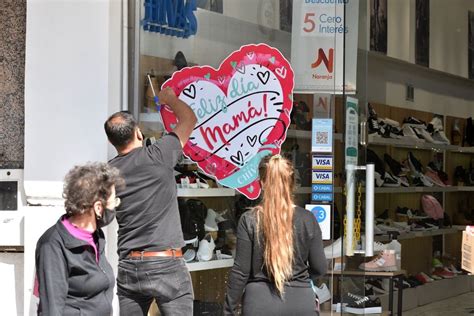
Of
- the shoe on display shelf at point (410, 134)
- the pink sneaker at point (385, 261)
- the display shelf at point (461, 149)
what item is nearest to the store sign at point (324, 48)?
the pink sneaker at point (385, 261)

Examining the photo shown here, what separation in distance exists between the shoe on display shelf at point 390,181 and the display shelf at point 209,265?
3.67 metres

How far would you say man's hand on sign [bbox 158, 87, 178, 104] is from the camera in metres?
6.10

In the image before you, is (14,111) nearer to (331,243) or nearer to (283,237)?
(331,243)

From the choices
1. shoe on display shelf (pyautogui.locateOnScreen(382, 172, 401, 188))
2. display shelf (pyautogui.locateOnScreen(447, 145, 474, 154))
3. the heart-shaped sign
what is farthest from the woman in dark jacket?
display shelf (pyautogui.locateOnScreen(447, 145, 474, 154))

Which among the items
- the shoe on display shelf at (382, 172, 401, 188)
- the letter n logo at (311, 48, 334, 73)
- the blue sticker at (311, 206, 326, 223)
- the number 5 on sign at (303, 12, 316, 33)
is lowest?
the blue sticker at (311, 206, 326, 223)

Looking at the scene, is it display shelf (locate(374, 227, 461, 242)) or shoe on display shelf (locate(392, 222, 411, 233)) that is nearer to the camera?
display shelf (locate(374, 227, 461, 242))

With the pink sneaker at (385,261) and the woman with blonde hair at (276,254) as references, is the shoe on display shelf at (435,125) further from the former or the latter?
the woman with blonde hair at (276,254)

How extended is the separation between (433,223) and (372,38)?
2300 mm

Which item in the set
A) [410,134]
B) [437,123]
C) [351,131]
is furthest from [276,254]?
[437,123]

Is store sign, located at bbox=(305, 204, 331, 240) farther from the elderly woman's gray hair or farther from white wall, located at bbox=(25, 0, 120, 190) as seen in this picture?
the elderly woman's gray hair

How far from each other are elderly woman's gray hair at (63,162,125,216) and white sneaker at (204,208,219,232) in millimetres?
2496

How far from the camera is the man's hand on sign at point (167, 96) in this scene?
610cm

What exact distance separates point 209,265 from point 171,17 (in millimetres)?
1834

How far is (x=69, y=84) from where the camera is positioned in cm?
675
